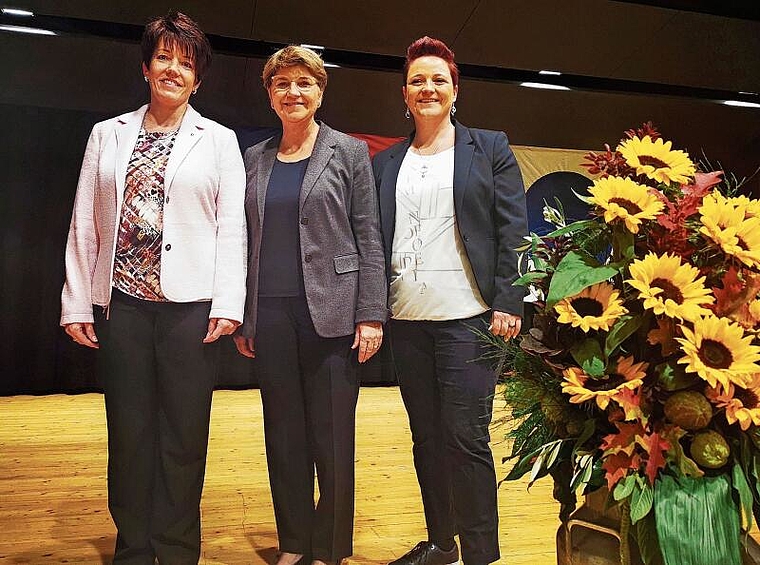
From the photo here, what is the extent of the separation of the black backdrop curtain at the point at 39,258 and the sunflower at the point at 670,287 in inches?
166

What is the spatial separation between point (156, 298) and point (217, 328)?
0.58 feet

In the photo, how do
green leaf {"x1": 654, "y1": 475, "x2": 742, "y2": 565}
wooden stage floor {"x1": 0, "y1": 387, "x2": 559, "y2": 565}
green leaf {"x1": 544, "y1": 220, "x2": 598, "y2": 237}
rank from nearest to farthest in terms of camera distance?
green leaf {"x1": 654, "y1": 475, "x2": 742, "y2": 565} → green leaf {"x1": 544, "y1": 220, "x2": 598, "y2": 237} → wooden stage floor {"x1": 0, "y1": 387, "x2": 559, "y2": 565}

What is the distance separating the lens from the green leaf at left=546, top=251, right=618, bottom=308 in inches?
27.3

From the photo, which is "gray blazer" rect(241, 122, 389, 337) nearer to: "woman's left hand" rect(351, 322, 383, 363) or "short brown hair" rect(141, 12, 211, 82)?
"woman's left hand" rect(351, 322, 383, 363)

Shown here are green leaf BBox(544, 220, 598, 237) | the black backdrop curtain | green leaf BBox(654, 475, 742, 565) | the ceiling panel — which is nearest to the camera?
green leaf BBox(654, 475, 742, 565)

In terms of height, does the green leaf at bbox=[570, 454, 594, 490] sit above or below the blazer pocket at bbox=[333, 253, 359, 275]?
below

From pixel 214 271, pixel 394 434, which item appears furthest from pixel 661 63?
pixel 214 271

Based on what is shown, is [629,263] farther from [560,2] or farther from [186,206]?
[560,2]

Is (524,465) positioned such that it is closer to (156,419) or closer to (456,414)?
(456,414)

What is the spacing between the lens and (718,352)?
2.23 ft

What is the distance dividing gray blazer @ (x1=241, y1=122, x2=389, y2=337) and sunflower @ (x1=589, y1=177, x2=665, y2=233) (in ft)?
3.90

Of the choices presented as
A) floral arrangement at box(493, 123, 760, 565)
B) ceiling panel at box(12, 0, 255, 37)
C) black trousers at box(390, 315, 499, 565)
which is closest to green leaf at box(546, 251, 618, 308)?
floral arrangement at box(493, 123, 760, 565)

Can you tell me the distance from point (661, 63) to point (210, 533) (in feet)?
11.8

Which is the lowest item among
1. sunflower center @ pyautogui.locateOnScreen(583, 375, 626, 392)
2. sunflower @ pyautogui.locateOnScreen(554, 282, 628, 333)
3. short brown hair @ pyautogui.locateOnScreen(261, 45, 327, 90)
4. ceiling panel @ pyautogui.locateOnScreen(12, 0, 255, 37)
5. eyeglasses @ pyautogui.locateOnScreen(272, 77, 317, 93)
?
sunflower center @ pyautogui.locateOnScreen(583, 375, 626, 392)
